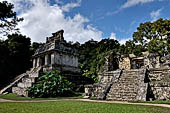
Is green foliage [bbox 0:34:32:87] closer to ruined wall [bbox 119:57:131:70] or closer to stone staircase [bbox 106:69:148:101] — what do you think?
ruined wall [bbox 119:57:131:70]

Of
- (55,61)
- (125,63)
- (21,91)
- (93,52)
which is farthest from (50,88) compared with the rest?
(93,52)

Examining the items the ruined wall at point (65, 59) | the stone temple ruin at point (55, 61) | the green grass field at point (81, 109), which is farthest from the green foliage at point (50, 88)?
the green grass field at point (81, 109)

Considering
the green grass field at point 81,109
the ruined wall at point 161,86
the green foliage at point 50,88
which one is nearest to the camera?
the green grass field at point 81,109

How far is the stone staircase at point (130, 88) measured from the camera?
784cm

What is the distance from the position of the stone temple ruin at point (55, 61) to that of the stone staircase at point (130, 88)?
6.53 m

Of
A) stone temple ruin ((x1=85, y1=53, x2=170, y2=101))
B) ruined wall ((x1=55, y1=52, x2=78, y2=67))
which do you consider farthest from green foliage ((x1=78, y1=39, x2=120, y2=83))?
stone temple ruin ((x1=85, y1=53, x2=170, y2=101))

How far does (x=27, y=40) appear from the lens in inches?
958

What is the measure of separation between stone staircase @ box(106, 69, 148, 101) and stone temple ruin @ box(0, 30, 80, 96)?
6.53 m

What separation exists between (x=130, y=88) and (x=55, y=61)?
27.6 feet

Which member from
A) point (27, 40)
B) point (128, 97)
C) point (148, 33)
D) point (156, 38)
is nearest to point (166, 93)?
point (128, 97)

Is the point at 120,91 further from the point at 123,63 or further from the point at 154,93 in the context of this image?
the point at 123,63

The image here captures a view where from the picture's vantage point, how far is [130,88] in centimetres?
862

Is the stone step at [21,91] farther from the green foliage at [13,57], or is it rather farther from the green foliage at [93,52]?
the green foliage at [93,52]

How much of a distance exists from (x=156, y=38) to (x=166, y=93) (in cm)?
1512
